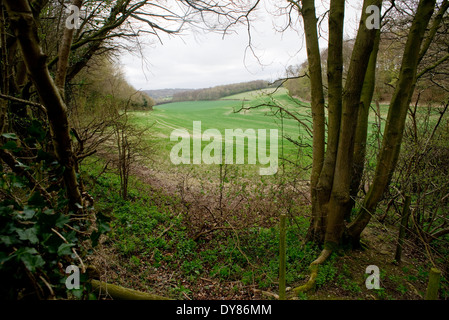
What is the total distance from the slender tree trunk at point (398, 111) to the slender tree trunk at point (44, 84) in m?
4.60

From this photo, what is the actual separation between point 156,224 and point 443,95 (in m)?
10.1

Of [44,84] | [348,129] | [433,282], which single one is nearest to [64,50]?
[44,84]

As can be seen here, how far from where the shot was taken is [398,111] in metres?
4.80

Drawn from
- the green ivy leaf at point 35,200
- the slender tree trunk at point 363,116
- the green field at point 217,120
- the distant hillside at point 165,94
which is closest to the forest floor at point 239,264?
the slender tree trunk at point 363,116

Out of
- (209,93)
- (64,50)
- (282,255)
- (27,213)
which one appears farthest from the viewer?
(209,93)

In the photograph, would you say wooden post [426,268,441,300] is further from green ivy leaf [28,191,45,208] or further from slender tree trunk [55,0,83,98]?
slender tree trunk [55,0,83,98]

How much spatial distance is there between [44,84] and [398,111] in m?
5.49

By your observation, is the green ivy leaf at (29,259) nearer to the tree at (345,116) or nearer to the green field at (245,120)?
the tree at (345,116)

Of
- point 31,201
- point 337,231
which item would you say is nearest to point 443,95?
point 337,231

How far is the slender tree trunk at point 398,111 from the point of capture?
4.44m

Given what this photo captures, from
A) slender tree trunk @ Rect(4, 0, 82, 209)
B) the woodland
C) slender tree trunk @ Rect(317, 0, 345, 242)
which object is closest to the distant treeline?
the woodland

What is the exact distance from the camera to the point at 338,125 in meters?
5.06

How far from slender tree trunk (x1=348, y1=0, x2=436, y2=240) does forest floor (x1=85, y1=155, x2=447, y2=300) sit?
53 cm

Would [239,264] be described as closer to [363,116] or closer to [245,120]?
[363,116]
